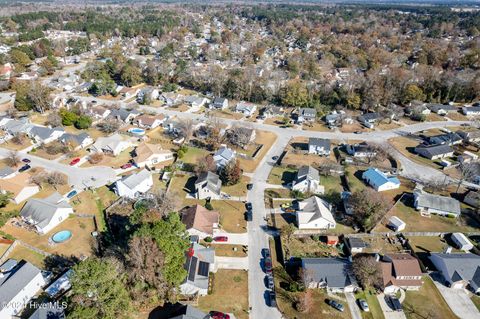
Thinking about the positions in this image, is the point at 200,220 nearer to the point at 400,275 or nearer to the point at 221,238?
the point at 221,238

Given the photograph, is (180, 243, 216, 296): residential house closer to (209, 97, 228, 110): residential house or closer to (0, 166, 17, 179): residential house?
(0, 166, 17, 179): residential house

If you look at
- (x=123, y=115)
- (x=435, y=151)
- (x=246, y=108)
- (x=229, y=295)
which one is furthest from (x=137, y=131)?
(x=435, y=151)

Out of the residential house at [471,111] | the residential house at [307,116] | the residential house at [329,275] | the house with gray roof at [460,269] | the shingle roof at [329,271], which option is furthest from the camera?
the residential house at [471,111]

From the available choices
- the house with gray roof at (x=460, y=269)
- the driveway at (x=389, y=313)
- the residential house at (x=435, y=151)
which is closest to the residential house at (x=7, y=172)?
the driveway at (x=389, y=313)

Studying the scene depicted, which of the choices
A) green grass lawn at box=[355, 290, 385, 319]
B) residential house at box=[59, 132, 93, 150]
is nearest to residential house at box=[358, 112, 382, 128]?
green grass lawn at box=[355, 290, 385, 319]

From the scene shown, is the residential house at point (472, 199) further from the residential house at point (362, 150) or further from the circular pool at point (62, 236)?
the circular pool at point (62, 236)
